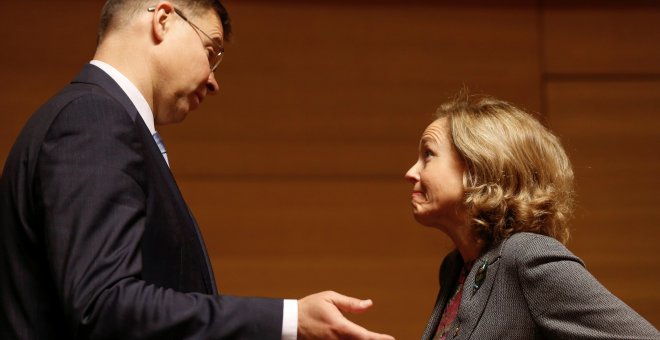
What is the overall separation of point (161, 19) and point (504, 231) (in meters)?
0.84

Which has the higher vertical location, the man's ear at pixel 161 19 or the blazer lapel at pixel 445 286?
the man's ear at pixel 161 19

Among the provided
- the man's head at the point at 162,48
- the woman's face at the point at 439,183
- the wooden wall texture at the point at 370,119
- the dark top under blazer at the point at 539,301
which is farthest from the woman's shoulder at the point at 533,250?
the wooden wall texture at the point at 370,119

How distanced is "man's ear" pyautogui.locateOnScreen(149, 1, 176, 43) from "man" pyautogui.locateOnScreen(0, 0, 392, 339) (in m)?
0.11

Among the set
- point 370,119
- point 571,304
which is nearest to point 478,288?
point 571,304

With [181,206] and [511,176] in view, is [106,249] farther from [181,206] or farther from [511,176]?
[511,176]

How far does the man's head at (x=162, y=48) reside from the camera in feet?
5.32

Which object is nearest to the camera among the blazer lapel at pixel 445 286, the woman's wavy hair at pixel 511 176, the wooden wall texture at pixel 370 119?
the woman's wavy hair at pixel 511 176

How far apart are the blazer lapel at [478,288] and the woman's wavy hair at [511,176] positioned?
0.20 ft

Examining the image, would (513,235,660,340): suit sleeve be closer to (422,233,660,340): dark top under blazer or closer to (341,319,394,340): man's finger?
(422,233,660,340): dark top under blazer

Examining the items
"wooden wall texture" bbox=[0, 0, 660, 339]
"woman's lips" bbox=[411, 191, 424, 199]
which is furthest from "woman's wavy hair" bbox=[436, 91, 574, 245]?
"wooden wall texture" bbox=[0, 0, 660, 339]

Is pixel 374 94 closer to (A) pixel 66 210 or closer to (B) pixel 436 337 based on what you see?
(B) pixel 436 337

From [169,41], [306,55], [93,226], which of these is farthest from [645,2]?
[93,226]

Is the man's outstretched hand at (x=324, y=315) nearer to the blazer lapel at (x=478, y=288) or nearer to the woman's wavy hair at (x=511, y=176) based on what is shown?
the blazer lapel at (x=478, y=288)

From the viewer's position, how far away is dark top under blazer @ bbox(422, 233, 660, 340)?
163 cm
